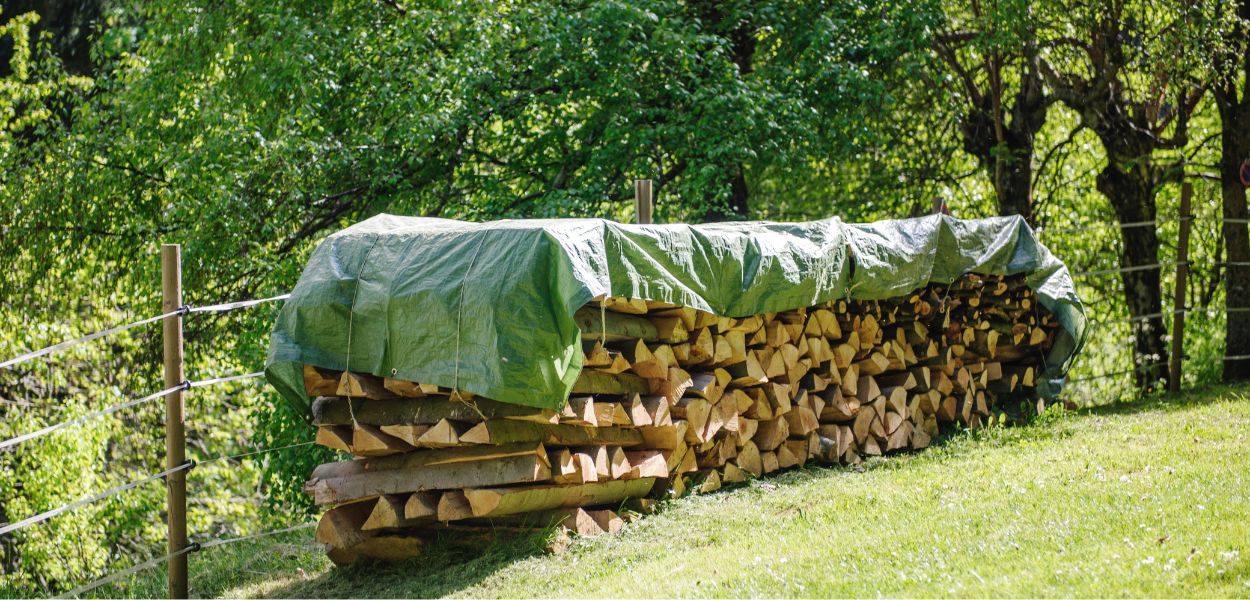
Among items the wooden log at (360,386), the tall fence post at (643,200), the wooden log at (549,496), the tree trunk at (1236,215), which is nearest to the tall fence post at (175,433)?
the wooden log at (360,386)

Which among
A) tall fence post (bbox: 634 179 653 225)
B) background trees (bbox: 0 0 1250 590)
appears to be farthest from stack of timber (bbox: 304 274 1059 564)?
background trees (bbox: 0 0 1250 590)

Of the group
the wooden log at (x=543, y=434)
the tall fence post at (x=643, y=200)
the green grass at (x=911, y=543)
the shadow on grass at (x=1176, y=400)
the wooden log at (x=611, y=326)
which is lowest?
the shadow on grass at (x=1176, y=400)

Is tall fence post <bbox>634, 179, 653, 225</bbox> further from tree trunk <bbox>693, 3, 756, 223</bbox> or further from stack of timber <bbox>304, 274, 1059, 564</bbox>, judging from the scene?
tree trunk <bbox>693, 3, 756, 223</bbox>

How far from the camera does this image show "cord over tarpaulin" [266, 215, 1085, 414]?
4.64m

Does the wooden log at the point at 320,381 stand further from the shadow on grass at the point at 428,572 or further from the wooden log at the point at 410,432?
the shadow on grass at the point at 428,572

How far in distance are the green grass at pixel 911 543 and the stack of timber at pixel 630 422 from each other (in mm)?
203

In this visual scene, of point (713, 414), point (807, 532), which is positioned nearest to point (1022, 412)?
point (713, 414)

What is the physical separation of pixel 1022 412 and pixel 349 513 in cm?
517

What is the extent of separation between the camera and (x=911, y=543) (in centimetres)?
460

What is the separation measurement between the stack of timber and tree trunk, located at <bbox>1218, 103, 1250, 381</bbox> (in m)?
4.20

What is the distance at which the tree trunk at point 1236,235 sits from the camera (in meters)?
10.2

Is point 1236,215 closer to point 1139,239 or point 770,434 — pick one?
point 1139,239

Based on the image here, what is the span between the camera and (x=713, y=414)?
238 inches

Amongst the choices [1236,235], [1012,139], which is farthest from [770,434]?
[1012,139]
